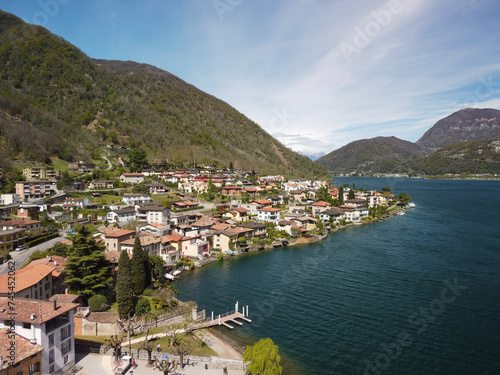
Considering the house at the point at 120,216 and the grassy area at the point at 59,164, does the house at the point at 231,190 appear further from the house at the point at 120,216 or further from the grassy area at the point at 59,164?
the grassy area at the point at 59,164

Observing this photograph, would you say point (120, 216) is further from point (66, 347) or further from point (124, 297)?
point (66, 347)

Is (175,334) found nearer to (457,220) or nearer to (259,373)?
(259,373)

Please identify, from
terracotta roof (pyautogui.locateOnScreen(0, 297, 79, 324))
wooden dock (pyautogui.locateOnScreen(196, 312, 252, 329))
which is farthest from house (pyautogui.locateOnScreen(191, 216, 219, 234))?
terracotta roof (pyautogui.locateOnScreen(0, 297, 79, 324))

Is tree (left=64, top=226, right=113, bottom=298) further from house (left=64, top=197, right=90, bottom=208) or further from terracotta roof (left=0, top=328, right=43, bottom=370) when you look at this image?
house (left=64, top=197, right=90, bottom=208)

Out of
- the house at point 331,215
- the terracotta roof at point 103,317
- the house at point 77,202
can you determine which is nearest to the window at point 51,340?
the terracotta roof at point 103,317

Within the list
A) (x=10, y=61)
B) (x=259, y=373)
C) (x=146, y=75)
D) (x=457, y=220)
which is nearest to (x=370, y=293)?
(x=259, y=373)
